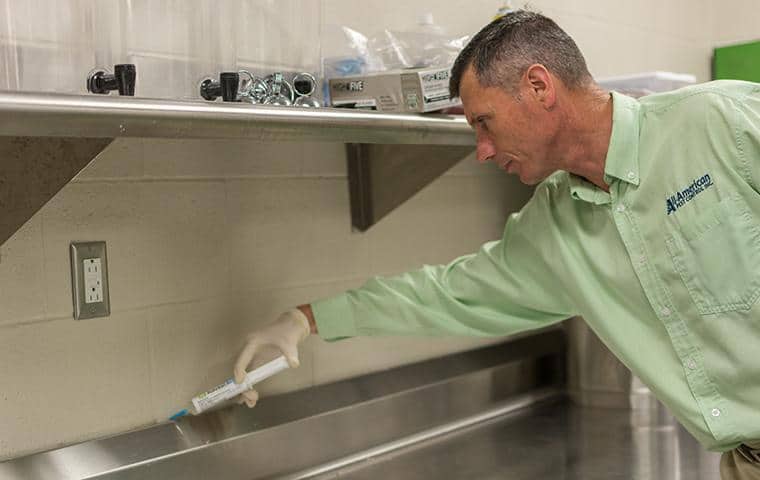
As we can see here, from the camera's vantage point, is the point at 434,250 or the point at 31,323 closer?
the point at 31,323

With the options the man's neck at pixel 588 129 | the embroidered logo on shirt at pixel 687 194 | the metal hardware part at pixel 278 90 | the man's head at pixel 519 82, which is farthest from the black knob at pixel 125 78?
the embroidered logo on shirt at pixel 687 194

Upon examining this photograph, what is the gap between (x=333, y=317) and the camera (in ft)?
5.06

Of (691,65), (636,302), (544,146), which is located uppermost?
(691,65)

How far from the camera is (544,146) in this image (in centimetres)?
136

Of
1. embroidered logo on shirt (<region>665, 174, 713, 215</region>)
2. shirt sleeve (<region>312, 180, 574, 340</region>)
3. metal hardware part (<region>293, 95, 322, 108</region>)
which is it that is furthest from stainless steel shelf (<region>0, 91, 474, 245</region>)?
embroidered logo on shirt (<region>665, 174, 713, 215</region>)

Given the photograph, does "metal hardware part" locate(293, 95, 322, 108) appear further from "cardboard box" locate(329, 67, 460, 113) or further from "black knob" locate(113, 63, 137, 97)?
"black knob" locate(113, 63, 137, 97)

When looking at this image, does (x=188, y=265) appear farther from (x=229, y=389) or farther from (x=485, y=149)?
(x=485, y=149)

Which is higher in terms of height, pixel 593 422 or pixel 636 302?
pixel 636 302

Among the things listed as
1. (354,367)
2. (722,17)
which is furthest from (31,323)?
(722,17)

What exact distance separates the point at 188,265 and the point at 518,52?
68 centimetres

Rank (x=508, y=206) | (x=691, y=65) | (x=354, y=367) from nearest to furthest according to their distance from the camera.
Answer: (x=354, y=367), (x=508, y=206), (x=691, y=65)

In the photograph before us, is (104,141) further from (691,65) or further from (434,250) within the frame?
(691,65)

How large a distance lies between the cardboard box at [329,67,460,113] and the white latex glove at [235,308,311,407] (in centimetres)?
39

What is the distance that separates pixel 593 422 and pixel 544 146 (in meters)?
0.92
